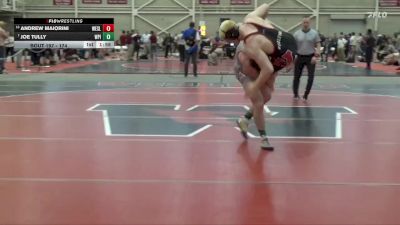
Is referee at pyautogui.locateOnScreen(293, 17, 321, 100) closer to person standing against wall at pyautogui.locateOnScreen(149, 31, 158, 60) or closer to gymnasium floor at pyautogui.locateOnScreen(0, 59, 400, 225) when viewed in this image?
gymnasium floor at pyautogui.locateOnScreen(0, 59, 400, 225)

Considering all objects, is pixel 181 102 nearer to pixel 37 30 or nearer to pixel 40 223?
pixel 40 223

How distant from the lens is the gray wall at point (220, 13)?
43312mm

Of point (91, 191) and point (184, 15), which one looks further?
point (184, 15)

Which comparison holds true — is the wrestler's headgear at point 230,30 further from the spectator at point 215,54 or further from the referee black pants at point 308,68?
the spectator at point 215,54

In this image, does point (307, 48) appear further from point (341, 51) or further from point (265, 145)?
point (341, 51)

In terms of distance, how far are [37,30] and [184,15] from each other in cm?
2329

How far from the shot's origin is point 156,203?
190 inches

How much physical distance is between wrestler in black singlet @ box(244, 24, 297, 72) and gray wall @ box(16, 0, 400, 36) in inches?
1464

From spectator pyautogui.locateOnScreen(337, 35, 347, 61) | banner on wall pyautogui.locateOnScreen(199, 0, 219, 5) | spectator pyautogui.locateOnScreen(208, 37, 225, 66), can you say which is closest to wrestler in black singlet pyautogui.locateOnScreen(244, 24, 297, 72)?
spectator pyautogui.locateOnScreen(208, 37, 225, 66)

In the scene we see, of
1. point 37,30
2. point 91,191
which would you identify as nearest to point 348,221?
point 91,191
